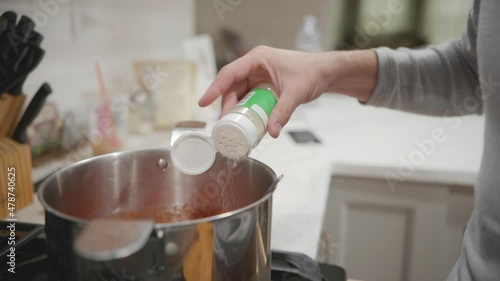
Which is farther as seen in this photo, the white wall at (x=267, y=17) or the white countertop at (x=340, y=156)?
the white wall at (x=267, y=17)

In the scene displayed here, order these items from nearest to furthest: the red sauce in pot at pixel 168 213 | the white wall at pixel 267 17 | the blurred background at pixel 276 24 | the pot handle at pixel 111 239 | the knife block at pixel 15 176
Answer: the pot handle at pixel 111 239
the red sauce in pot at pixel 168 213
the knife block at pixel 15 176
the blurred background at pixel 276 24
the white wall at pixel 267 17

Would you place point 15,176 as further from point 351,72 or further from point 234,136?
point 351,72

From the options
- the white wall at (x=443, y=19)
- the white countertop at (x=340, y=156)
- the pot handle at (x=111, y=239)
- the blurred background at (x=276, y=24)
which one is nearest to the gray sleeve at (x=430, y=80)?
the white countertop at (x=340, y=156)

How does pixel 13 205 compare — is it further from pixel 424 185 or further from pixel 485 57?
pixel 424 185

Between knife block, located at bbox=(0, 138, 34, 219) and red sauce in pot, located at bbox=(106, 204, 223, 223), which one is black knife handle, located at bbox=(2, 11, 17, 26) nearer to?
knife block, located at bbox=(0, 138, 34, 219)

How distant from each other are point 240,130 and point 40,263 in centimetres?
33

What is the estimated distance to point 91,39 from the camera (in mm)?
1265

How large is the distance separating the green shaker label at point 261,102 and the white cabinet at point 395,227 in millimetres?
691

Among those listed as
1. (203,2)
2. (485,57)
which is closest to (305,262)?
(485,57)

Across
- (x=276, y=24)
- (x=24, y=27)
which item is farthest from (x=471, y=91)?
(x=276, y=24)

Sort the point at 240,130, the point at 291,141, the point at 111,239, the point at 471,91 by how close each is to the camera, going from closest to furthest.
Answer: the point at 111,239, the point at 240,130, the point at 471,91, the point at 291,141

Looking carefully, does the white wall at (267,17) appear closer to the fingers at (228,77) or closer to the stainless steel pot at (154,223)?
the fingers at (228,77)

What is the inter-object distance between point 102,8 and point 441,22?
150cm

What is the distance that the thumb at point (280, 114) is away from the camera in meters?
0.60
